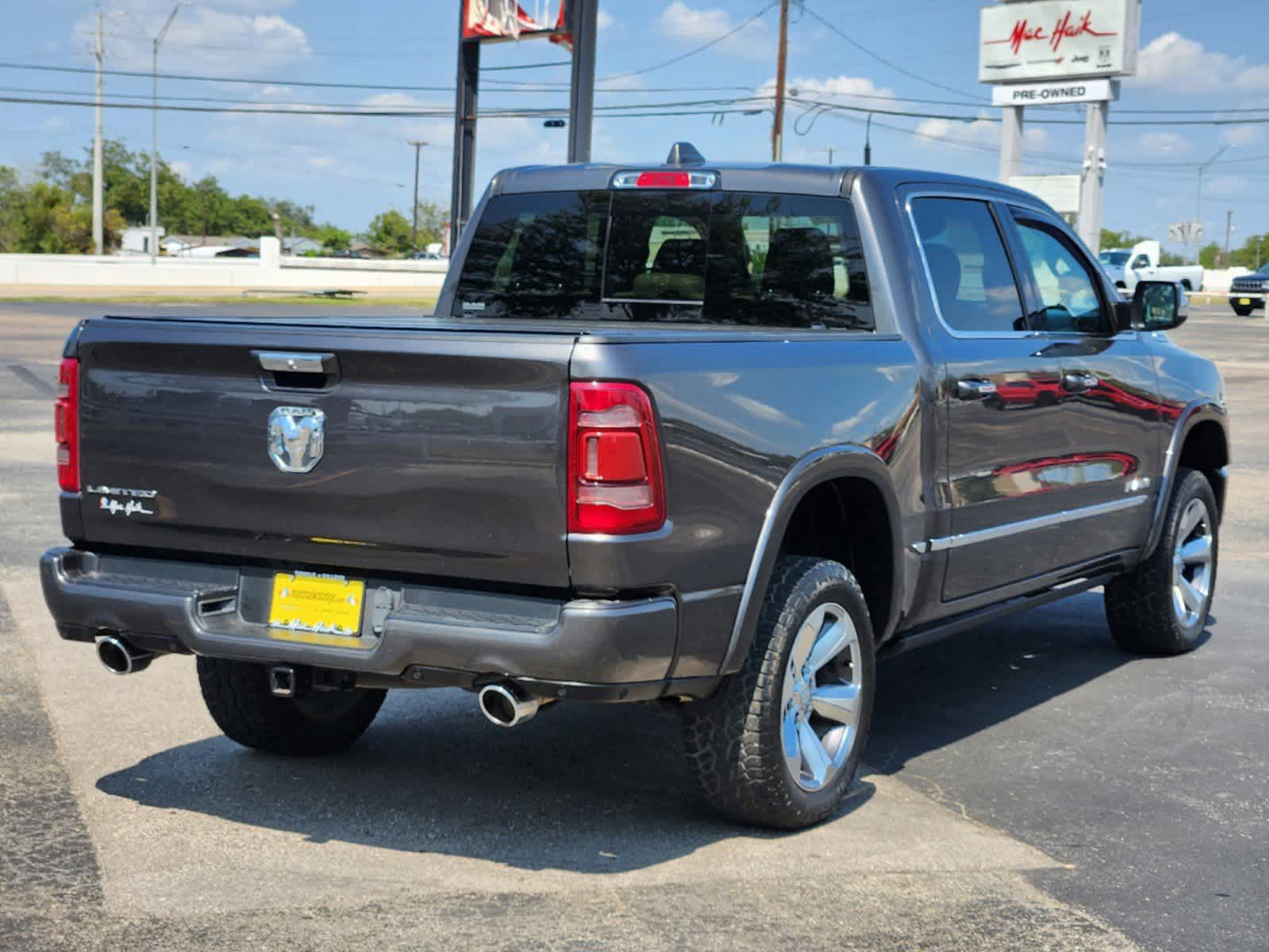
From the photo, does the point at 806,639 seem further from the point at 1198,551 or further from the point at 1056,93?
the point at 1056,93

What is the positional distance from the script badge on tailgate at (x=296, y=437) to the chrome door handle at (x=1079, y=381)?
301 cm

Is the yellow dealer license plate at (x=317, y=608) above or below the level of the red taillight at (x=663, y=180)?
below

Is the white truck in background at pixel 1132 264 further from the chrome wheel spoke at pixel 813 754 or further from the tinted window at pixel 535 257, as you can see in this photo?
the chrome wheel spoke at pixel 813 754

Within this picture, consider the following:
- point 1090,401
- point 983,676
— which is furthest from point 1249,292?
point 1090,401

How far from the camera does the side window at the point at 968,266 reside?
577 cm

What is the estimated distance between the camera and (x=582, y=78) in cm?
1980

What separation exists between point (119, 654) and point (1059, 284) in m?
3.84

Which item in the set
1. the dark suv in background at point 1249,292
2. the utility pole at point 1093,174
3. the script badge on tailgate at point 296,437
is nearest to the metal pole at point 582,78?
the script badge on tailgate at point 296,437

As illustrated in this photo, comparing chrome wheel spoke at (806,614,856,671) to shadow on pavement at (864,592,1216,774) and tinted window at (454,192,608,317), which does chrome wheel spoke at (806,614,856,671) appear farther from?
tinted window at (454,192,608,317)

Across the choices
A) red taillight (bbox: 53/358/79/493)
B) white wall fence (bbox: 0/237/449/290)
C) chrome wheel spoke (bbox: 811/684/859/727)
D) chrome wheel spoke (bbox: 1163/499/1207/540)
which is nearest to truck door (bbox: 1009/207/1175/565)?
chrome wheel spoke (bbox: 1163/499/1207/540)

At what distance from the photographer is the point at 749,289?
18.9ft

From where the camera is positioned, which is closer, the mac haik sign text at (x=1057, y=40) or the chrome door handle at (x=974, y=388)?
the chrome door handle at (x=974, y=388)

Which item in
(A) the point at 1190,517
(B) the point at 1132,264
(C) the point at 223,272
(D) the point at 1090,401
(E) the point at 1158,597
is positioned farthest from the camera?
(C) the point at 223,272

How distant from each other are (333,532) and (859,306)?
6.55ft
